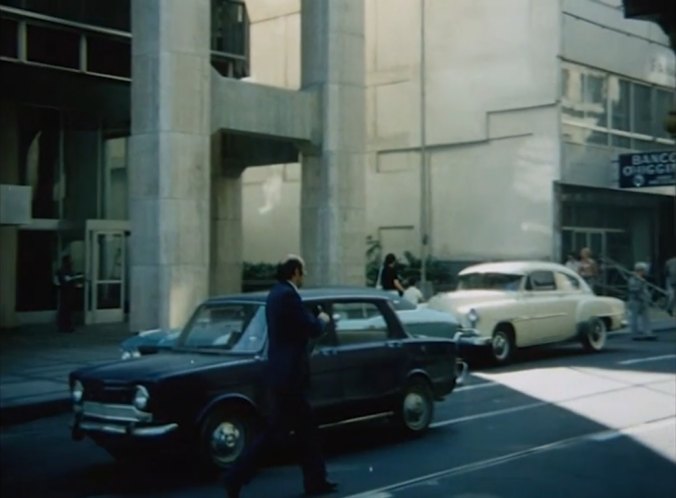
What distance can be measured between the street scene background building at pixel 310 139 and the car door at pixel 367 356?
31.6 ft

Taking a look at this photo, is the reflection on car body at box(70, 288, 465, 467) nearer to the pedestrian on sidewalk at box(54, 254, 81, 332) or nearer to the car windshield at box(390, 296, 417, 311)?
the car windshield at box(390, 296, 417, 311)

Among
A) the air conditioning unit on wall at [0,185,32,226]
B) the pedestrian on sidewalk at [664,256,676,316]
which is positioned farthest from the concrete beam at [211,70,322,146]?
the pedestrian on sidewalk at [664,256,676,316]

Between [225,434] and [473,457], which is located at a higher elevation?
[225,434]

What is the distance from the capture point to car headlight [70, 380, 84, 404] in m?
8.83

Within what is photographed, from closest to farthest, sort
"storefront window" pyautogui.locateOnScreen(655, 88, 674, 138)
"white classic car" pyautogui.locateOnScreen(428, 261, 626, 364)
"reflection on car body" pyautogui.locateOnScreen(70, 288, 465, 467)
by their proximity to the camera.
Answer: "reflection on car body" pyautogui.locateOnScreen(70, 288, 465, 467)
"white classic car" pyautogui.locateOnScreen(428, 261, 626, 364)
"storefront window" pyautogui.locateOnScreen(655, 88, 674, 138)

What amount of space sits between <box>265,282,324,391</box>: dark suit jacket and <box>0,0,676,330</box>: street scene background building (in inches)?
461

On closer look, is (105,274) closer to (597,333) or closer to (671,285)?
(597,333)

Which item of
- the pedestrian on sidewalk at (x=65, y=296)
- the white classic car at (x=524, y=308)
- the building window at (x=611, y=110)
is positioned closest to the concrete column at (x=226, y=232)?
the pedestrian on sidewalk at (x=65, y=296)

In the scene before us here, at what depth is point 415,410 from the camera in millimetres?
10242

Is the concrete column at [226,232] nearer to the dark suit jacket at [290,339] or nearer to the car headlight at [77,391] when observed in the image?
the car headlight at [77,391]

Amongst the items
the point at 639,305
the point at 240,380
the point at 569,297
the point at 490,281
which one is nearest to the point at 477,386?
the point at 490,281

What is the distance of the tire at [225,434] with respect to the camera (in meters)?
8.39

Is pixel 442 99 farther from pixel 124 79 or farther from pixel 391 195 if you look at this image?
pixel 124 79

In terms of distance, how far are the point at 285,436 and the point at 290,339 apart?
715 mm
